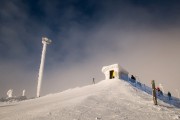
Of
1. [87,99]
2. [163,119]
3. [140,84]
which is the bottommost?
[163,119]

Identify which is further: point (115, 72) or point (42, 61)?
point (42, 61)

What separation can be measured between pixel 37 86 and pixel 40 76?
2.42 meters

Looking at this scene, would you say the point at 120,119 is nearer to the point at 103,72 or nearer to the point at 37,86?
the point at 103,72

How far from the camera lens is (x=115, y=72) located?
34219 millimetres

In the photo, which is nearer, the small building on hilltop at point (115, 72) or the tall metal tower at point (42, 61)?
the small building on hilltop at point (115, 72)

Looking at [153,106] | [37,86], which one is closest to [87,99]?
[153,106]

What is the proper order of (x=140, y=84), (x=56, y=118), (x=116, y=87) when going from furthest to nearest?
1. (x=140, y=84)
2. (x=116, y=87)
3. (x=56, y=118)

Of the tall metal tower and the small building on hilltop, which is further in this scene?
the tall metal tower

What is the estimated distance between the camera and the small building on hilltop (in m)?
34.2

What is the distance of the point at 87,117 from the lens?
46.9ft

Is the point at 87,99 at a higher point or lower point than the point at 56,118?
higher

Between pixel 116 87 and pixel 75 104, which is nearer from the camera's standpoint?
pixel 75 104

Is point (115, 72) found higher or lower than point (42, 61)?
lower

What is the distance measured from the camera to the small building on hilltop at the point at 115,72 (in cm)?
3416
